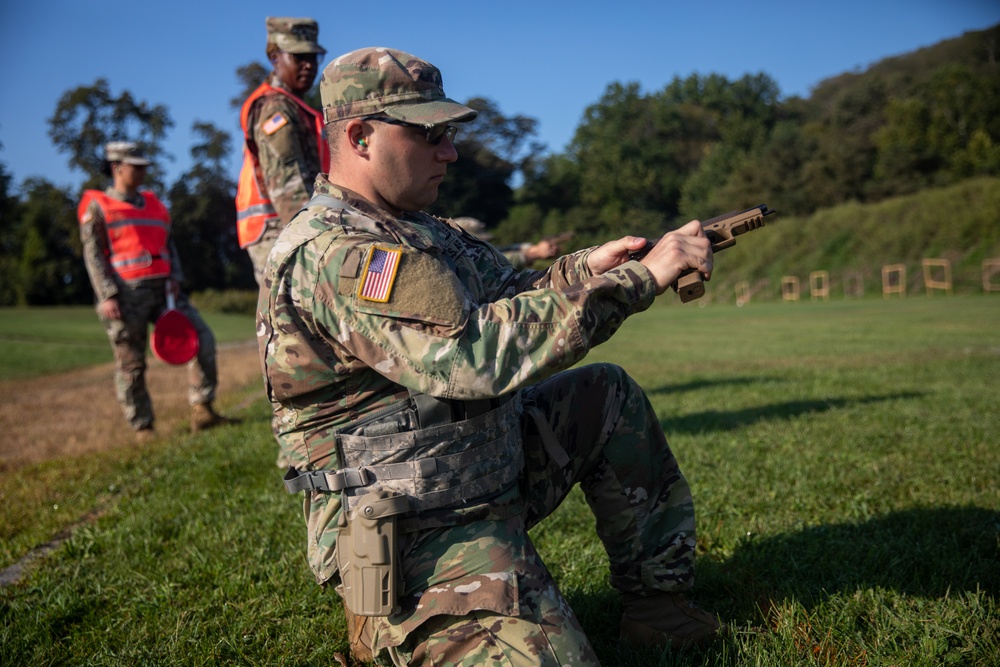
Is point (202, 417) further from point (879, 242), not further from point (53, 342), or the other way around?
point (879, 242)

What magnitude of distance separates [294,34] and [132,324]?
348 centimetres

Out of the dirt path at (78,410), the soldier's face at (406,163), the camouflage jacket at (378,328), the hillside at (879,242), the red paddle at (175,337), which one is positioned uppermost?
the soldier's face at (406,163)

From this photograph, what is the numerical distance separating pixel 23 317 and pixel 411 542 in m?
37.5

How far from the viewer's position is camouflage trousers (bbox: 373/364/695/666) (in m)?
2.17

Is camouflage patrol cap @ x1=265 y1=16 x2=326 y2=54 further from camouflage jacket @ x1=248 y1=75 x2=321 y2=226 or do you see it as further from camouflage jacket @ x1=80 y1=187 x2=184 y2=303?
camouflage jacket @ x1=80 y1=187 x2=184 y2=303

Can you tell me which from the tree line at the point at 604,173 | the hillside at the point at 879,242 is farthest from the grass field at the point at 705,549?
the hillside at the point at 879,242

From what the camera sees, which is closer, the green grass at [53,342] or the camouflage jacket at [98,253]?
the camouflage jacket at [98,253]

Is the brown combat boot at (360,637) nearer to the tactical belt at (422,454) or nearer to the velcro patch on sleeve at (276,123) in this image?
the tactical belt at (422,454)

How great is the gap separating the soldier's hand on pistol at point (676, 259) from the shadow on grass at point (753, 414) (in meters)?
4.02

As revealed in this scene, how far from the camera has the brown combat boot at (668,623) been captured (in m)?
2.77

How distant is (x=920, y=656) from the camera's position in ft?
8.52

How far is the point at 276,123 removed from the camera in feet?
16.8

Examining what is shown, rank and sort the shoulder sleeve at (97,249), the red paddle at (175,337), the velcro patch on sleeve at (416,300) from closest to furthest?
the velcro patch on sleeve at (416,300)
the shoulder sleeve at (97,249)
the red paddle at (175,337)

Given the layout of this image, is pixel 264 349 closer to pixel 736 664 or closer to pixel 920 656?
pixel 736 664
